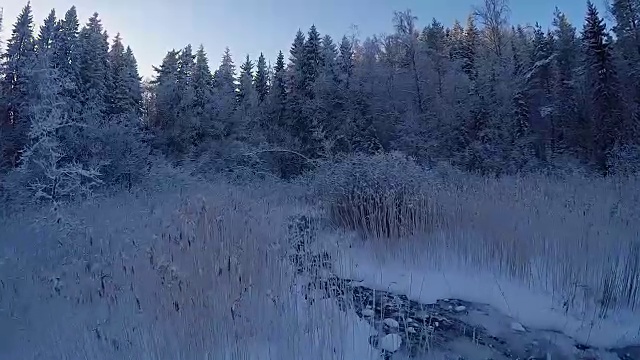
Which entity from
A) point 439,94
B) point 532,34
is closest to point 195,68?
point 439,94

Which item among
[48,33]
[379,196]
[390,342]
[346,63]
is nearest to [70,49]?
[48,33]

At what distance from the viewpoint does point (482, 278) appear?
12.6ft

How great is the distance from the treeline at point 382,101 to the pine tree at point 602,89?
0.23 feet

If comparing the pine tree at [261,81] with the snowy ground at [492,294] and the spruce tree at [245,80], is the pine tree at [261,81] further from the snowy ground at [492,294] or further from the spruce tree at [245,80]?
the snowy ground at [492,294]

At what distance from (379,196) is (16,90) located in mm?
25823

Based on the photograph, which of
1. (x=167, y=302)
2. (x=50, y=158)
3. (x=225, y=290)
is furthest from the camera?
(x=50, y=158)

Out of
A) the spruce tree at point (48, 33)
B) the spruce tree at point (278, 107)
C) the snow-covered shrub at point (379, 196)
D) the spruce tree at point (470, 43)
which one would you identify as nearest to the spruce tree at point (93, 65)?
the spruce tree at point (48, 33)

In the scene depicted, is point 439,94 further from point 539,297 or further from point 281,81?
point 539,297

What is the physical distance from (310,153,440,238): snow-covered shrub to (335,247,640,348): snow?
19.7 inches

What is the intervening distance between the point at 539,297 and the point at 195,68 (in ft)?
124

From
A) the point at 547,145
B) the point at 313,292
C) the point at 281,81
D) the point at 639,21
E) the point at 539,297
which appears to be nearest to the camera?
the point at 313,292

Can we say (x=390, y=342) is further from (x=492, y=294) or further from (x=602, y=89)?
(x=602, y=89)

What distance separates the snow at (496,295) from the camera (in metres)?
2.92

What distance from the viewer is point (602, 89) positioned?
848 inches
